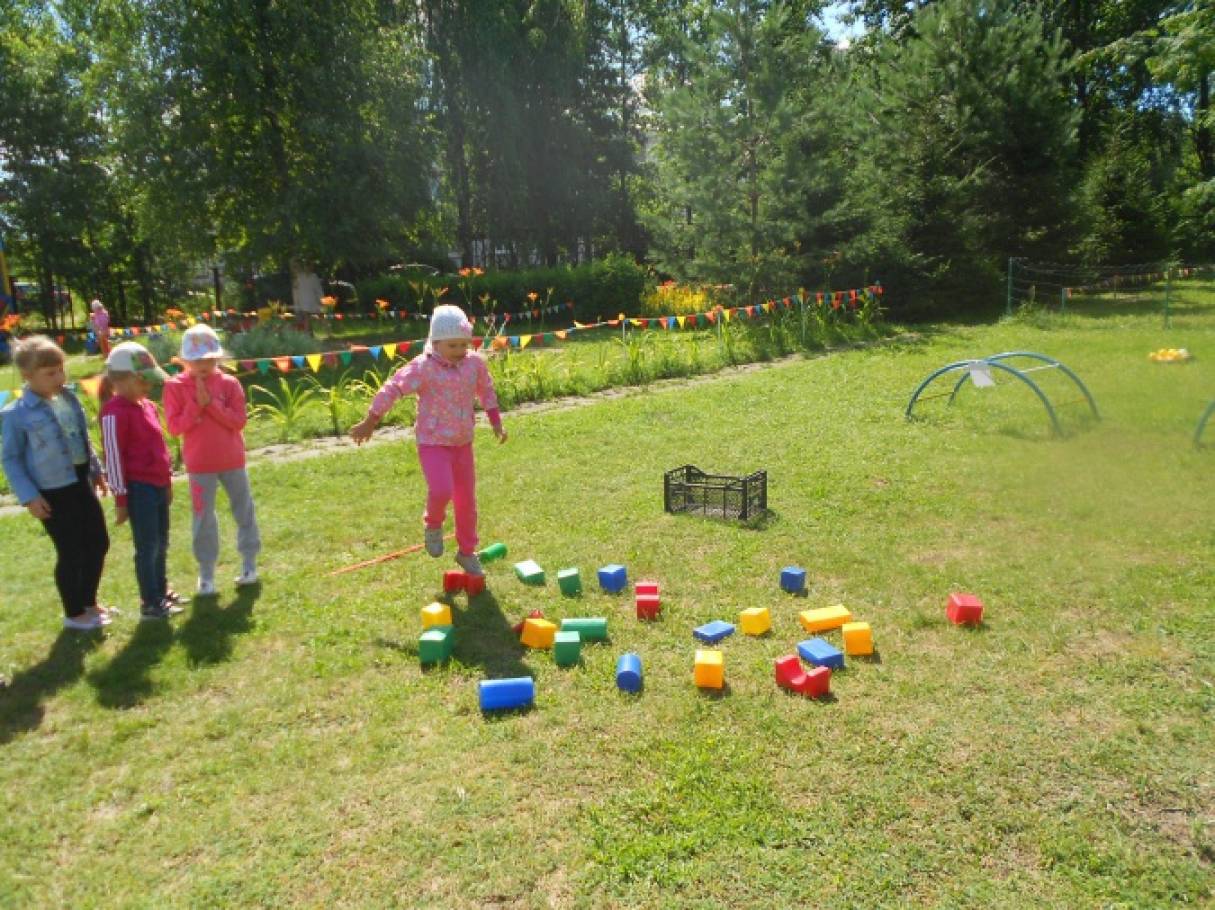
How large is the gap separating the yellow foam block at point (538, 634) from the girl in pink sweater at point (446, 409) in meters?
0.97

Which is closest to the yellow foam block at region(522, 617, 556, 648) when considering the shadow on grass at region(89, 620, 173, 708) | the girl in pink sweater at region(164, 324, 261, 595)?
the shadow on grass at region(89, 620, 173, 708)

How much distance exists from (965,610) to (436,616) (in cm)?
287

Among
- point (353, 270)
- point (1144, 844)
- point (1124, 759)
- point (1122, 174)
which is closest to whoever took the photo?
point (1144, 844)

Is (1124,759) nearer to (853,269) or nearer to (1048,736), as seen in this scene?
(1048,736)

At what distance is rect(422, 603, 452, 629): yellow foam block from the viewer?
4.65 meters

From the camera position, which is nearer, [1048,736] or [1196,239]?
[1048,736]

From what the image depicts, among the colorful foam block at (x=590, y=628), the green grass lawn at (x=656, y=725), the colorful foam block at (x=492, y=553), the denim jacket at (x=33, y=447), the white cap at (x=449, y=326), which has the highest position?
the white cap at (x=449, y=326)

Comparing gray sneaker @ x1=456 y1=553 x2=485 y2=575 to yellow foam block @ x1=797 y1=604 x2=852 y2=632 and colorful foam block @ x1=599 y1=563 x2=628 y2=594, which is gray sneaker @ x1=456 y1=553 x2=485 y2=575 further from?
yellow foam block @ x1=797 y1=604 x2=852 y2=632

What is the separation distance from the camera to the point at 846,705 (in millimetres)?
3770

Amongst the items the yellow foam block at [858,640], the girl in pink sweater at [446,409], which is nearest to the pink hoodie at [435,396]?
the girl in pink sweater at [446,409]

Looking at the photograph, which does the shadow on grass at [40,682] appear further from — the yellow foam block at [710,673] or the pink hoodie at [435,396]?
the yellow foam block at [710,673]

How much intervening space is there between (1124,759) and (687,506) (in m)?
3.70

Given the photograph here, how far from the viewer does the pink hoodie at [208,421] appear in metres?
5.05

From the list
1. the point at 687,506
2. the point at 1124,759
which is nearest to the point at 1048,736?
the point at 1124,759
